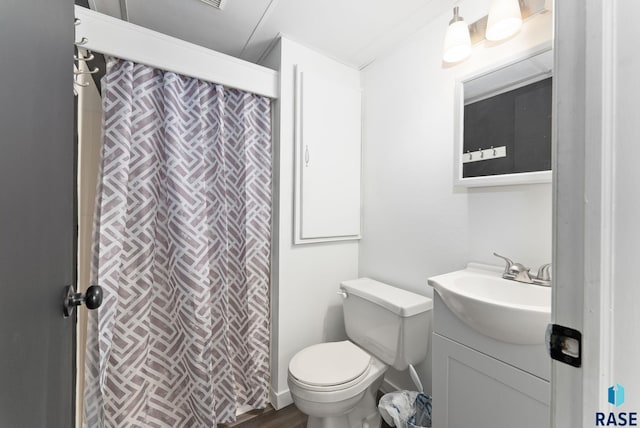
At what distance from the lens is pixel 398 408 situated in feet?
4.25

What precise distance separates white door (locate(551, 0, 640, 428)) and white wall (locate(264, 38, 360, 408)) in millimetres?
1382

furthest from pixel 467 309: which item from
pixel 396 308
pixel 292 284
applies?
pixel 292 284

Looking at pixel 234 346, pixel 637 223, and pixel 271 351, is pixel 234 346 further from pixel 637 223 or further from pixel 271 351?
pixel 637 223

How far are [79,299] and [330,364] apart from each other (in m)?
1.12

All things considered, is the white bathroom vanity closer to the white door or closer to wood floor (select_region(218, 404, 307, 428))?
the white door

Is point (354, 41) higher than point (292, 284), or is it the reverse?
point (354, 41)

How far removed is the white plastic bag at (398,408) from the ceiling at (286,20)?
1994mm

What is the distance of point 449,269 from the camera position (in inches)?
55.1

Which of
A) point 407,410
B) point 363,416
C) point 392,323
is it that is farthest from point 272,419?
point 392,323

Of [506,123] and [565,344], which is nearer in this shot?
[565,344]

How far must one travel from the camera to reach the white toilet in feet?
4.03

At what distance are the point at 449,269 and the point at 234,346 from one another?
4.30 ft

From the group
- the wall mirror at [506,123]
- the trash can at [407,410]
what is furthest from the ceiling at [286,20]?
the trash can at [407,410]
